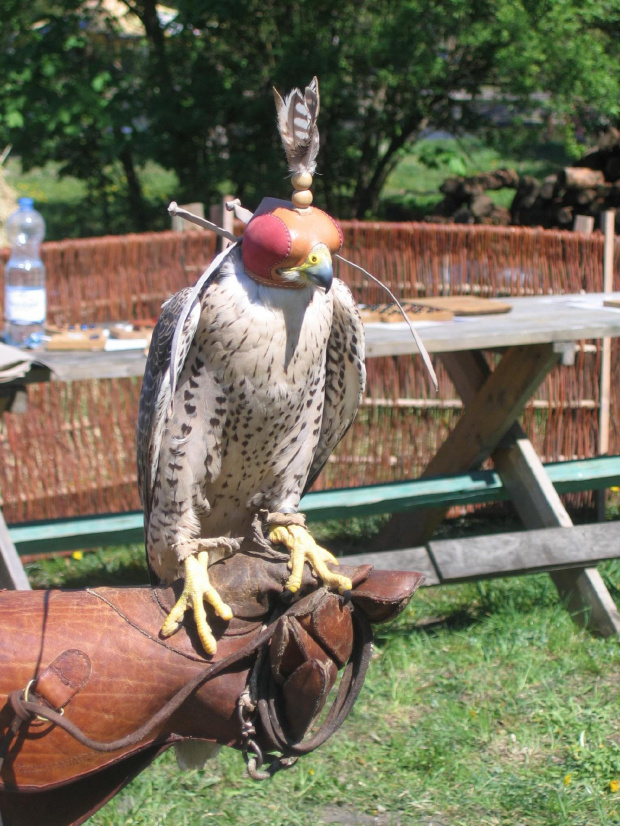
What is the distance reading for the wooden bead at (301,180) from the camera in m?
1.78

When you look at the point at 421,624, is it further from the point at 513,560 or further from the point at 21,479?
the point at 21,479

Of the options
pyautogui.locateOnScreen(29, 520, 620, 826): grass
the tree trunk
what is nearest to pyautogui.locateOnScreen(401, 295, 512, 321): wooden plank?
pyautogui.locateOnScreen(29, 520, 620, 826): grass

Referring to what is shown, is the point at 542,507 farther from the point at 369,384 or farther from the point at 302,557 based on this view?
the point at 302,557

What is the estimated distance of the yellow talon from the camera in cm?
174

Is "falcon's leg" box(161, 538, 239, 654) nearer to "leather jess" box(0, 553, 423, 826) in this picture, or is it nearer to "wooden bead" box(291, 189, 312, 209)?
"leather jess" box(0, 553, 423, 826)

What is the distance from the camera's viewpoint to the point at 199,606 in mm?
1774

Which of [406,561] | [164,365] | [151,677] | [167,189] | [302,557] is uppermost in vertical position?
[167,189]

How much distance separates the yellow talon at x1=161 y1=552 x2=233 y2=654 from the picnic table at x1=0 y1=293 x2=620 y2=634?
145cm

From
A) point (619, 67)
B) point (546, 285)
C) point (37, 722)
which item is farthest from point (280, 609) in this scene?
point (619, 67)

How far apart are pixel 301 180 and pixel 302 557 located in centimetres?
77

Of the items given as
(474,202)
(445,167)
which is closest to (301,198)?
(474,202)

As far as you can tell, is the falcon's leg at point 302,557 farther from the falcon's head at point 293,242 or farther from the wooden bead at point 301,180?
the wooden bead at point 301,180

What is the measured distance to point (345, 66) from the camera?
9492 mm

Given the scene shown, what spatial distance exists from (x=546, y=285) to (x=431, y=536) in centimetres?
154
